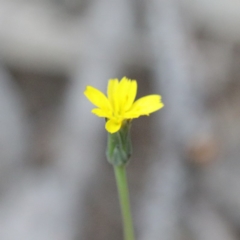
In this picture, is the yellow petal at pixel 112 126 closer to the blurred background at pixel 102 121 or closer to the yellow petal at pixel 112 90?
the yellow petal at pixel 112 90

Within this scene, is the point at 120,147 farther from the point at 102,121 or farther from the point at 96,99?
the point at 102,121

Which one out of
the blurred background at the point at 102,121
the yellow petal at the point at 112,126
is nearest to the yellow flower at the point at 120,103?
the yellow petal at the point at 112,126

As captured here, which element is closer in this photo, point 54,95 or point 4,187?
point 4,187

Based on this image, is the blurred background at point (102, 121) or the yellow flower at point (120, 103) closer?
the yellow flower at point (120, 103)

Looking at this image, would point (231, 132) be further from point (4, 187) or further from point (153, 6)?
point (4, 187)

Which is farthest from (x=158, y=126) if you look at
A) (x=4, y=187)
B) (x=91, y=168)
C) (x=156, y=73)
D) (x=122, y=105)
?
(x=122, y=105)

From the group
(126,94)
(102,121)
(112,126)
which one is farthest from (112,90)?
(102,121)

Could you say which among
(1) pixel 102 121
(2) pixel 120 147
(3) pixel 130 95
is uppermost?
(1) pixel 102 121
